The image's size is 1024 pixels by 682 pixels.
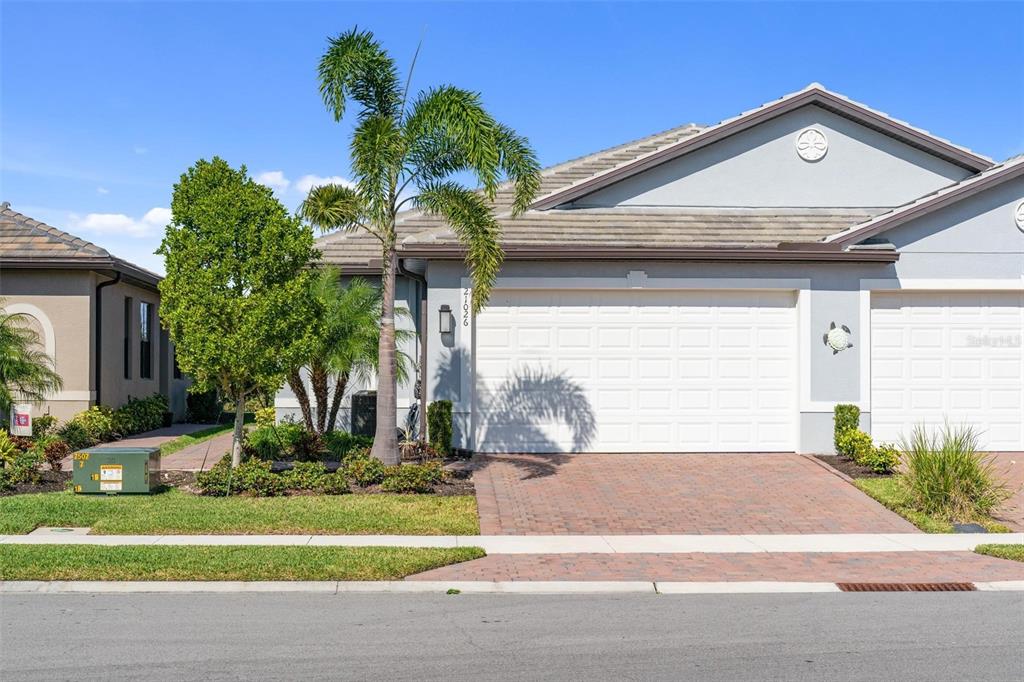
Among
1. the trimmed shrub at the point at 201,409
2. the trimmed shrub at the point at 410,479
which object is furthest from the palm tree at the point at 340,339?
the trimmed shrub at the point at 201,409

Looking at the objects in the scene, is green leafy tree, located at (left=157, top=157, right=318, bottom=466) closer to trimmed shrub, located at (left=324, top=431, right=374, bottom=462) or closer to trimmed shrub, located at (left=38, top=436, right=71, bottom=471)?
trimmed shrub, located at (left=324, top=431, right=374, bottom=462)

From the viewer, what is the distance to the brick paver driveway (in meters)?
11.7

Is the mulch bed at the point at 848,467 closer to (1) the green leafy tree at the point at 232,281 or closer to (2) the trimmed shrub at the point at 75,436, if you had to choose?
(1) the green leafy tree at the point at 232,281

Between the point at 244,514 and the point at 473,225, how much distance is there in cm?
522

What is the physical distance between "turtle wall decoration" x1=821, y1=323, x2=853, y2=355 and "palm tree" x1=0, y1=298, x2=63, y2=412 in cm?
1490

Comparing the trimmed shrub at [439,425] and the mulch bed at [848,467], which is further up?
the trimmed shrub at [439,425]

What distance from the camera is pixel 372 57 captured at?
44.9 ft

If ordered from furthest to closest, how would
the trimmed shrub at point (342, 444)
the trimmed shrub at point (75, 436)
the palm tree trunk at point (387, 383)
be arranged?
the trimmed shrub at point (75, 436), the trimmed shrub at point (342, 444), the palm tree trunk at point (387, 383)

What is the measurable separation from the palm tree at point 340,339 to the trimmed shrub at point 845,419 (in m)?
7.63

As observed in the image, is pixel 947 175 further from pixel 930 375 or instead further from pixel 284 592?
pixel 284 592

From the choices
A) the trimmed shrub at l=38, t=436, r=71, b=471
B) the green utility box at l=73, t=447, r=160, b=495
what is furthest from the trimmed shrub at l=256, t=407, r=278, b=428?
the green utility box at l=73, t=447, r=160, b=495

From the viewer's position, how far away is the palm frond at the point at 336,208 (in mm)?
14273

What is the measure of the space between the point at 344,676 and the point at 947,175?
697 inches

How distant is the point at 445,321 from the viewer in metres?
15.9
